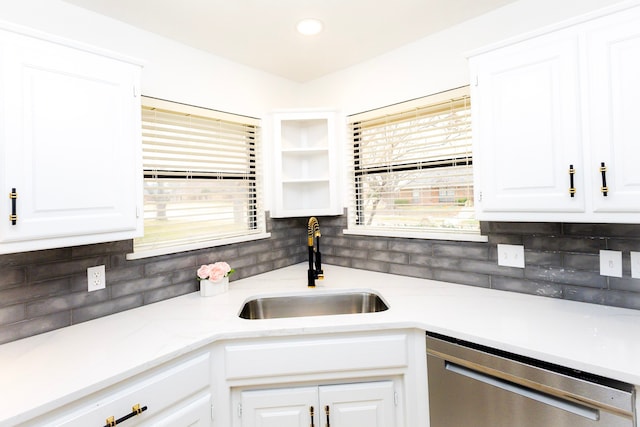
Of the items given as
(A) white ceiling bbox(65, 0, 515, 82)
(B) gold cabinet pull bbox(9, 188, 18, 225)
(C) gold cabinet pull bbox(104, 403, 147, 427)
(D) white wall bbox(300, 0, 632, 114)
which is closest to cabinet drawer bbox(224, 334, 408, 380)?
(C) gold cabinet pull bbox(104, 403, 147, 427)

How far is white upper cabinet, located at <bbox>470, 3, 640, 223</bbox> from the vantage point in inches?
48.2

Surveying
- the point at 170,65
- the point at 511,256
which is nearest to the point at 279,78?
the point at 170,65

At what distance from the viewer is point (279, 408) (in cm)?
147

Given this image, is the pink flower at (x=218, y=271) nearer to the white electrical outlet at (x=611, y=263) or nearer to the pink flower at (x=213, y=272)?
the pink flower at (x=213, y=272)

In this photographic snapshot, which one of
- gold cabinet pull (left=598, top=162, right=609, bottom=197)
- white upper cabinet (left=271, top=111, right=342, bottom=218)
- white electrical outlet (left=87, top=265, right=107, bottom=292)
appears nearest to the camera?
gold cabinet pull (left=598, top=162, right=609, bottom=197)

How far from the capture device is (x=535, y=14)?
1.71 m

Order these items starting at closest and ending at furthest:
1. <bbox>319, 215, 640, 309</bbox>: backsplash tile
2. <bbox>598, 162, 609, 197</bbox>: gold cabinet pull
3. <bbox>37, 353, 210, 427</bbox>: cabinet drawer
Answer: <bbox>37, 353, 210, 427</bbox>: cabinet drawer < <bbox>598, 162, 609, 197</bbox>: gold cabinet pull < <bbox>319, 215, 640, 309</bbox>: backsplash tile

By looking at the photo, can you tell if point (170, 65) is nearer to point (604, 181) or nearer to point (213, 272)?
point (213, 272)

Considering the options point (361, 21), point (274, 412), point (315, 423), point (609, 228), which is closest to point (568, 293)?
point (609, 228)

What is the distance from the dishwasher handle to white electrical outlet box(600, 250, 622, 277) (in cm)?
74

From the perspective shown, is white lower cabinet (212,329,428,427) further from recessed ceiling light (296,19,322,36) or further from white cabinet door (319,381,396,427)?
recessed ceiling light (296,19,322,36)

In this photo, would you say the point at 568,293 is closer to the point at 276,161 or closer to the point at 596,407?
the point at 596,407

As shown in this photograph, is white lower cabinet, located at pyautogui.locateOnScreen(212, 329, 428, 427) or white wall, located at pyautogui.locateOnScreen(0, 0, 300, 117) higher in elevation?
white wall, located at pyautogui.locateOnScreen(0, 0, 300, 117)

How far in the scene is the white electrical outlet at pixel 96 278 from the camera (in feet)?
5.28
